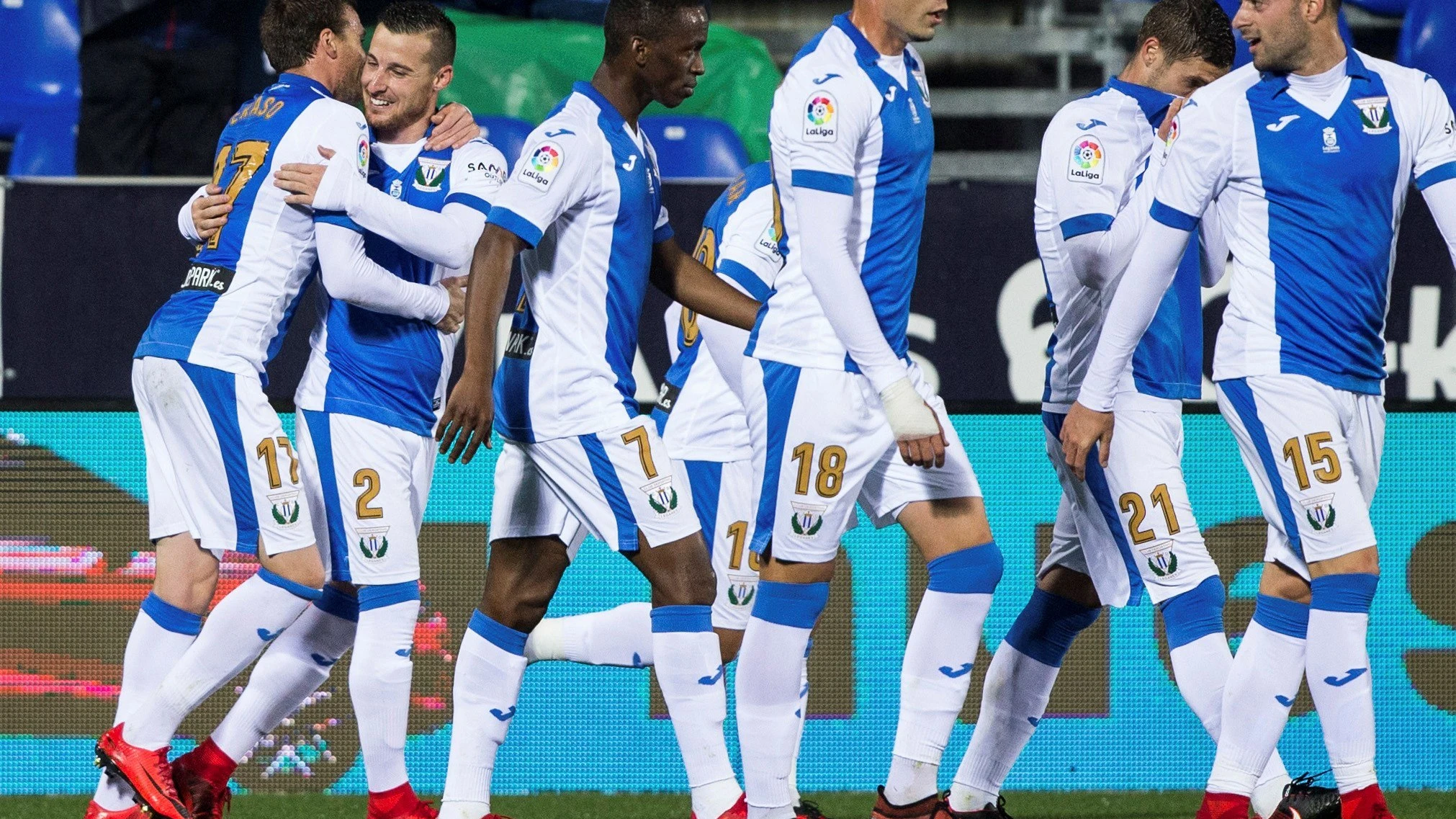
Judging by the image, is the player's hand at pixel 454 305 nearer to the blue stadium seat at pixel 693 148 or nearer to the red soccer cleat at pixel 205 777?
the red soccer cleat at pixel 205 777

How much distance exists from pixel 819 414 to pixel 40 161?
615cm

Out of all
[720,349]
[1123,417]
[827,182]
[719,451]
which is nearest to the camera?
[827,182]

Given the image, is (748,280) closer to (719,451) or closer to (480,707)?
(719,451)

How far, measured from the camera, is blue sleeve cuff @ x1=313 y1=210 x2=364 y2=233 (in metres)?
4.26

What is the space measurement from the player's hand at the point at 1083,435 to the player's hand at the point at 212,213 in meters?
2.08

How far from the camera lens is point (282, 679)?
14.3 ft

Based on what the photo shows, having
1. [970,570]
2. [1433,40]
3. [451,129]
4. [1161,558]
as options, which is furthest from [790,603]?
[1433,40]

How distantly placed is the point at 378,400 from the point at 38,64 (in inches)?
224

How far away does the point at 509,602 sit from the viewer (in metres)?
4.25

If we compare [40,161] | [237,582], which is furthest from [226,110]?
[237,582]

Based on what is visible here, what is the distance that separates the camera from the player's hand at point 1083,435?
4.11 metres

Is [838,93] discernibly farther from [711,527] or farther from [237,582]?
[237,582]

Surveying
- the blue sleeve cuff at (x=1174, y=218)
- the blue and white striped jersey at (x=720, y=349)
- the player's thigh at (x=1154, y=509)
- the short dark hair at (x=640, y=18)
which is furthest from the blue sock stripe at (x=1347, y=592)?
the short dark hair at (x=640, y=18)

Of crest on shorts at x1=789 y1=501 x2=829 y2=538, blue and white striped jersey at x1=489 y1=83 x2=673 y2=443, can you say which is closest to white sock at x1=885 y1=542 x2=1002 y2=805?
crest on shorts at x1=789 y1=501 x2=829 y2=538
